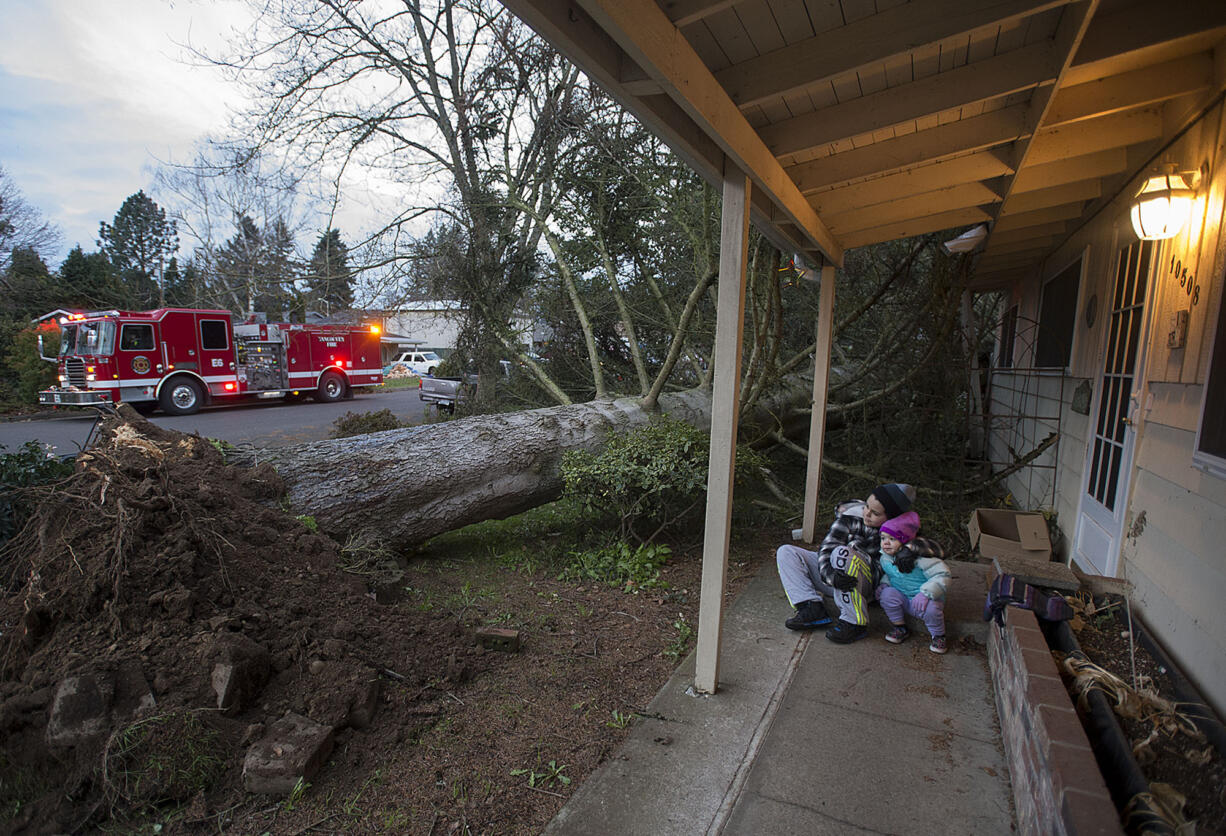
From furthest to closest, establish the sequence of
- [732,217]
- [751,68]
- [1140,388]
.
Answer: [1140,388] < [732,217] < [751,68]

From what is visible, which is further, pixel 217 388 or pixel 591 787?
pixel 217 388

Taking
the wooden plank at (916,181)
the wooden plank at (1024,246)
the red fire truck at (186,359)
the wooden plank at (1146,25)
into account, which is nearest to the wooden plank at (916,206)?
the wooden plank at (916,181)

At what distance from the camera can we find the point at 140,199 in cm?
3638

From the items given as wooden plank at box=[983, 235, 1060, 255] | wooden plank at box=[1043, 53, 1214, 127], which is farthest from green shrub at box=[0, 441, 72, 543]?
wooden plank at box=[983, 235, 1060, 255]

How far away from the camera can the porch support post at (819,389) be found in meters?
4.70

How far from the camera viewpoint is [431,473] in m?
4.51

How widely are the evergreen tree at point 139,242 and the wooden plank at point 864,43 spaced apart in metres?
35.8

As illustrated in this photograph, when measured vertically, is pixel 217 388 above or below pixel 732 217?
below

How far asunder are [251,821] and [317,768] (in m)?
0.25

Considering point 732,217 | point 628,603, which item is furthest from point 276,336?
point 732,217

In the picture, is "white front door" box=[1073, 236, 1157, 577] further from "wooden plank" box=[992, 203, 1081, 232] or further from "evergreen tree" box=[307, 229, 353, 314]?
"evergreen tree" box=[307, 229, 353, 314]

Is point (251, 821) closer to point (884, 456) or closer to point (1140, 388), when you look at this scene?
point (1140, 388)

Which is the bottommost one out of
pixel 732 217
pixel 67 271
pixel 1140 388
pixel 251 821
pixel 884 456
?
pixel 251 821

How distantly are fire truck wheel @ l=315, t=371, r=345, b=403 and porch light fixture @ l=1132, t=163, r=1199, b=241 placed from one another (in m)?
18.6
